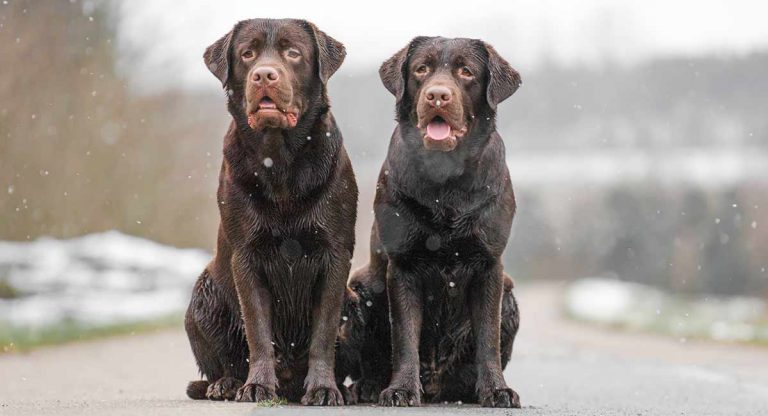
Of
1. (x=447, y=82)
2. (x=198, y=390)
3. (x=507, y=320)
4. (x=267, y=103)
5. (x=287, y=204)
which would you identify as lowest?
(x=198, y=390)

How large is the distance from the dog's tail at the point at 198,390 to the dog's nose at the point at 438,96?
2275 mm

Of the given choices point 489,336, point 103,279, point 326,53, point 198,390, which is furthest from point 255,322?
point 103,279

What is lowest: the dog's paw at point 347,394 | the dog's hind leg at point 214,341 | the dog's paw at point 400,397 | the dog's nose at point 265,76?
the dog's paw at point 400,397

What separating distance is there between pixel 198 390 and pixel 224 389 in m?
0.31

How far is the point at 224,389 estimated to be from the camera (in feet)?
22.4

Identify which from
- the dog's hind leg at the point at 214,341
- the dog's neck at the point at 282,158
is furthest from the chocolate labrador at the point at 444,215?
the dog's hind leg at the point at 214,341

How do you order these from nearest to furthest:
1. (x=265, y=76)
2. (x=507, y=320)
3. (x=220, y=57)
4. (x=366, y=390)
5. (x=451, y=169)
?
1. (x=265, y=76)
2. (x=220, y=57)
3. (x=451, y=169)
4. (x=366, y=390)
5. (x=507, y=320)

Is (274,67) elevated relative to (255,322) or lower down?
elevated

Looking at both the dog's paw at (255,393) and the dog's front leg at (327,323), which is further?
the dog's front leg at (327,323)

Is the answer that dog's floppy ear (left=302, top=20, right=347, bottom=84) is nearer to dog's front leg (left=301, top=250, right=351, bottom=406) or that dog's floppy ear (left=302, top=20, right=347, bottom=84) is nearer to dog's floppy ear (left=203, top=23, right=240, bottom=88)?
dog's floppy ear (left=203, top=23, right=240, bottom=88)

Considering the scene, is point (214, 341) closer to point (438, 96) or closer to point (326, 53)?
point (326, 53)

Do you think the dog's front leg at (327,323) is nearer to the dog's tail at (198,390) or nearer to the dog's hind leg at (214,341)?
the dog's hind leg at (214,341)

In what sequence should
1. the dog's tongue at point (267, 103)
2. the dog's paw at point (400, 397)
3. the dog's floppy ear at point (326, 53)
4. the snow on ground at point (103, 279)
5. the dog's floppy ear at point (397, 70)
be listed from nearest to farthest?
the dog's tongue at point (267, 103)
the dog's paw at point (400, 397)
the dog's floppy ear at point (326, 53)
the dog's floppy ear at point (397, 70)
the snow on ground at point (103, 279)

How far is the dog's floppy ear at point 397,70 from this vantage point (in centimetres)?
693
